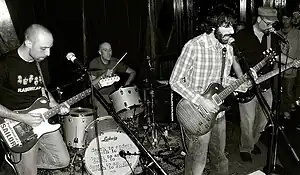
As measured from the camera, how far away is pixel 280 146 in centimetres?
480

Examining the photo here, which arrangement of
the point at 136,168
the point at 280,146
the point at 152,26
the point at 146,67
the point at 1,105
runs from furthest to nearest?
the point at 152,26
the point at 146,67
the point at 280,146
the point at 136,168
the point at 1,105

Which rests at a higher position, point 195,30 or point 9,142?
point 195,30

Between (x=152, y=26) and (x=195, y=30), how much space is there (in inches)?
31.7

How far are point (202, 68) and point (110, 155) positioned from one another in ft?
5.24

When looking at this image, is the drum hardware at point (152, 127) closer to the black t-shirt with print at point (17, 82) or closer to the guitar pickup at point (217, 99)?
the guitar pickup at point (217, 99)

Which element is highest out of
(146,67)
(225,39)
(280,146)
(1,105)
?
(225,39)

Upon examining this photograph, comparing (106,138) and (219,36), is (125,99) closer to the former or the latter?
(106,138)

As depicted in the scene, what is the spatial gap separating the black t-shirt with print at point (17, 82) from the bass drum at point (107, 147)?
0.91m

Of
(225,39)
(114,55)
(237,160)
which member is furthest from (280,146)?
(114,55)

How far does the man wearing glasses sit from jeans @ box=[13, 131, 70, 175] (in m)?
2.14

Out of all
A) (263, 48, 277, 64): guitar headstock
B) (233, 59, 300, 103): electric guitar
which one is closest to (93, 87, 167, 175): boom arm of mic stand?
(233, 59, 300, 103): electric guitar

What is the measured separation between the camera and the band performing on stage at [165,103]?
9.74 ft

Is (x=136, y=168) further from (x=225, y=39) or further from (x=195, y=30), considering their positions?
(x=195, y=30)

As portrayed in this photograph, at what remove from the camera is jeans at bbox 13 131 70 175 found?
3.06 m
